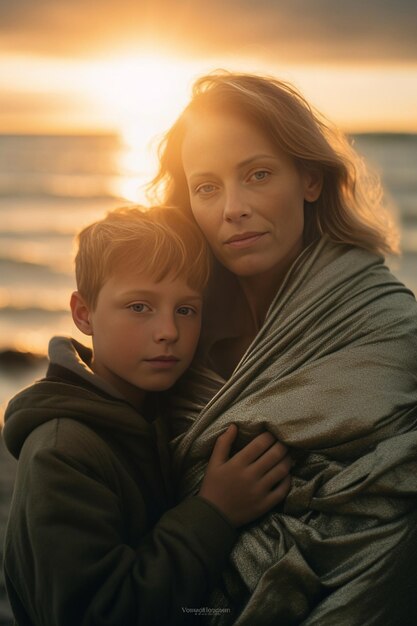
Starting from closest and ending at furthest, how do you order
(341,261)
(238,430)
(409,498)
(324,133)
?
(409,498) → (238,430) → (341,261) → (324,133)

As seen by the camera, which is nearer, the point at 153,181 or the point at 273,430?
the point at 273,430

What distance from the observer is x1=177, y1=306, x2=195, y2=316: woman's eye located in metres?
2.66

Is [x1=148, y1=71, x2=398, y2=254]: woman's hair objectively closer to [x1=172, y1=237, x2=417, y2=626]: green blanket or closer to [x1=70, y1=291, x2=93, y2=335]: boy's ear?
[x1=172, y1=237, x2=417, y2=626]: green blanket

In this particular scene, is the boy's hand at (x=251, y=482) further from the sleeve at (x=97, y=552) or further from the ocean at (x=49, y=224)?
the ocean at (x=49, y=224)

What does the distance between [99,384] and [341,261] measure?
788mm

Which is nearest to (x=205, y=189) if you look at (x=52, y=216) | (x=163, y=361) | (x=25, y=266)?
(x=163, y=361)

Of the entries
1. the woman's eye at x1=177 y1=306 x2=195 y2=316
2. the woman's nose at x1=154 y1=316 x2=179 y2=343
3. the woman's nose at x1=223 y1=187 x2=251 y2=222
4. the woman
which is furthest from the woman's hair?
the woman's nose at x1=154 y1=316 x2=179 y2=343

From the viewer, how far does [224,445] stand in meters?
2.49

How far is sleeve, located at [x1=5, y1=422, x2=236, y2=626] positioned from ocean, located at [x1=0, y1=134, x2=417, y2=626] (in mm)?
919

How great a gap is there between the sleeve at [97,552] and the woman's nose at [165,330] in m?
0.36

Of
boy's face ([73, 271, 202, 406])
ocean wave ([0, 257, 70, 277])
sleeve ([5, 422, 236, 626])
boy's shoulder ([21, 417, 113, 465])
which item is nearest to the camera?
sleeve ([5, 422, 236, 626])

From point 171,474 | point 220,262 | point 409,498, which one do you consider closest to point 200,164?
point 220,262

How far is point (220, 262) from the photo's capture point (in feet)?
9.84

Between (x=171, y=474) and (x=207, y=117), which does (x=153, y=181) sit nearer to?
(x=207, y=117)
